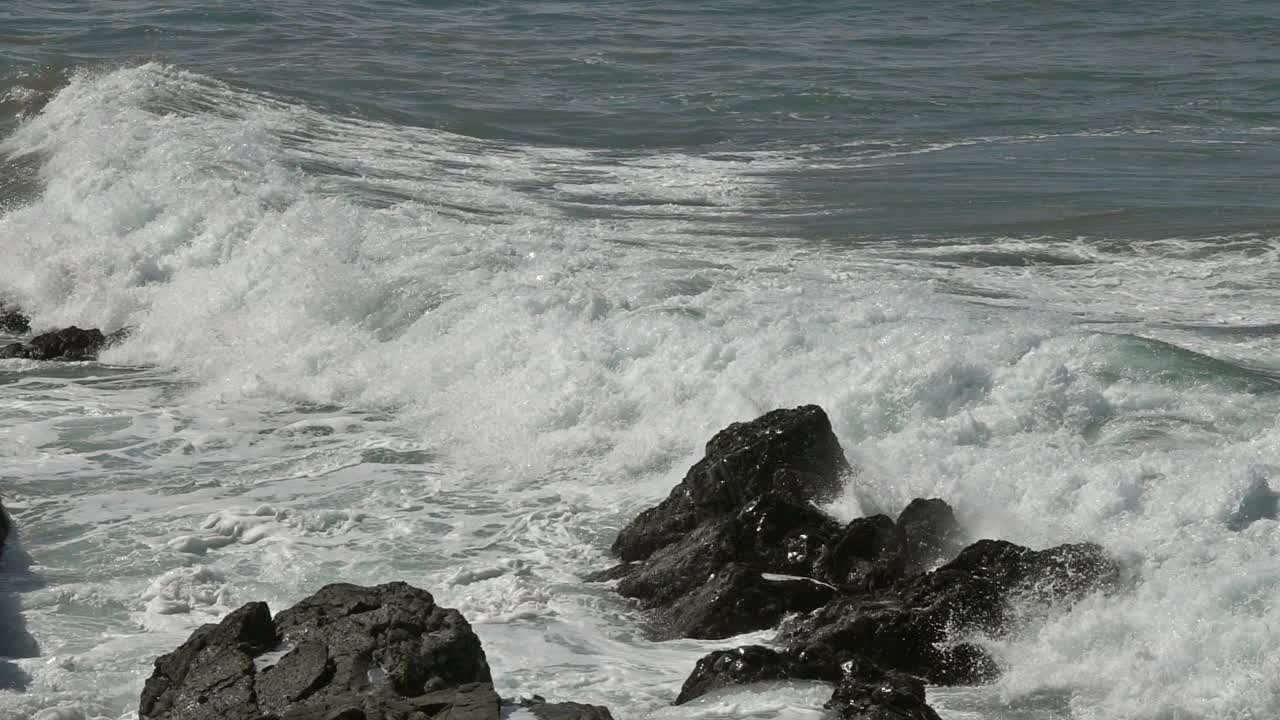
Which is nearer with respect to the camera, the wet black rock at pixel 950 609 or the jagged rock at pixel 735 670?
the jagged rock at pixel 735 670

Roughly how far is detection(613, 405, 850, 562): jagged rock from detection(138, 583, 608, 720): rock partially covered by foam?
7.50ft

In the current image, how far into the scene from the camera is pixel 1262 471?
859cm

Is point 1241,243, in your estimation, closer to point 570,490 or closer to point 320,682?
point 570,490

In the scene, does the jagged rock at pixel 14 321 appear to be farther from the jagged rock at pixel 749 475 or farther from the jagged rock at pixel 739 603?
the jagged rock at pixel 739 603

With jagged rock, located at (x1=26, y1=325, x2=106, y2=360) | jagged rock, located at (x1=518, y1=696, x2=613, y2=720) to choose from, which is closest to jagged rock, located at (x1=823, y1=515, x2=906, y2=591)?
jagged rock, located at (x1=518, y1=696, x2=613, y2=720)

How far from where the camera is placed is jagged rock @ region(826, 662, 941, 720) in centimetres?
630

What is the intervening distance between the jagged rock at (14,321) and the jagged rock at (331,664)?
917 centimetres

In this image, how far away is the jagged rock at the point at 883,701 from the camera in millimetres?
6301

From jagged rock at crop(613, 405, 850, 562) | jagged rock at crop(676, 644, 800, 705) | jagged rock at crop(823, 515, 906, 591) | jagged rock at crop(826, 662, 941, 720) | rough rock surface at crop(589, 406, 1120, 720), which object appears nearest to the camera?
jagged rock at crop(826, 662, 941, 720)

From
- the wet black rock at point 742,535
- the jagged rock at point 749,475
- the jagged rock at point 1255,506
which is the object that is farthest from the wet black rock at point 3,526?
the jagged rock at point 1255,506

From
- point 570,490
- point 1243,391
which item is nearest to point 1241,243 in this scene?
point 1243,391

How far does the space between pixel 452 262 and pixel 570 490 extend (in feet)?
15.3

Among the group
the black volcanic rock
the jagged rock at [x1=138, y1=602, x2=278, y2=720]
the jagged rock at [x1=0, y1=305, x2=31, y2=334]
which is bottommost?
the jagged rock at [x1=0, y1=305, x2=31, y2=334]

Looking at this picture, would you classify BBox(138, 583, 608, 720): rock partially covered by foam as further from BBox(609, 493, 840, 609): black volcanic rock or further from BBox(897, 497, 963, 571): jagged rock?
BBox(897, 497, 963, 571): jagged rock
